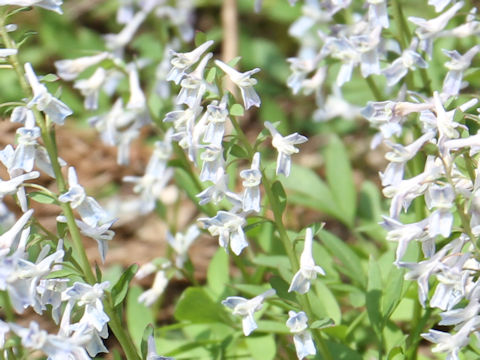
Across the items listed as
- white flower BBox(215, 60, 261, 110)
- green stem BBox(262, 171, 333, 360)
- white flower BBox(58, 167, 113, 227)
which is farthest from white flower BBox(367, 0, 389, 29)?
white flower BBox(58, 167, 113, 227)

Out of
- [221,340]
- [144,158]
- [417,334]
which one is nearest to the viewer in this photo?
[417,334]

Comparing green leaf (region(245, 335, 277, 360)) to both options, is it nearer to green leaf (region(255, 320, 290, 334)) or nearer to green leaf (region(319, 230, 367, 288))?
green leaf (region(255, 320, 290, 334))

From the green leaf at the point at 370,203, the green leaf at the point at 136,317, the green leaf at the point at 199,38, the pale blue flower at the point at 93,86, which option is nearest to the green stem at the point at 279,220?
the green leaf at the point at 199,38

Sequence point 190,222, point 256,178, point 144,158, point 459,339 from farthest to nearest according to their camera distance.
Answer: point 144,158 → point 190,222 → point 256,178 → point 459,339

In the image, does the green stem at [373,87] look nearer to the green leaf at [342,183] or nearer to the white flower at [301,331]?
the green leaf at [342,183]

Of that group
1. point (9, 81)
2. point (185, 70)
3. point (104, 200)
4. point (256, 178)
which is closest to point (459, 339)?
point (256, 178)

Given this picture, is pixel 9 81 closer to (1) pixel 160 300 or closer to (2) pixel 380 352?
(1) pixel 160 300

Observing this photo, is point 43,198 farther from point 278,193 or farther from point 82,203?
point 278,193
